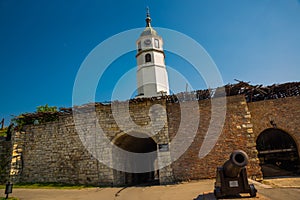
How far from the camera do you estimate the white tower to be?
21.0m

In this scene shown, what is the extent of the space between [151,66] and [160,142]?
1151 cm

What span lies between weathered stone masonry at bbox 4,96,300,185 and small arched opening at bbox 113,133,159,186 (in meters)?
0.25

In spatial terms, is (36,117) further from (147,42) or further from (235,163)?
(147,42)

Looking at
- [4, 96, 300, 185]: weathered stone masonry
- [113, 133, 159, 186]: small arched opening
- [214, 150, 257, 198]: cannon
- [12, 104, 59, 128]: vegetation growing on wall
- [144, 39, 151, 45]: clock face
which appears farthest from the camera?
[144, 39, 151, 45]: clock face

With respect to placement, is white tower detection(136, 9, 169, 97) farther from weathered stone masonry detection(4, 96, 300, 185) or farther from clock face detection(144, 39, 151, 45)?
weathered stone masonry detection(4, 96, 300, 185)

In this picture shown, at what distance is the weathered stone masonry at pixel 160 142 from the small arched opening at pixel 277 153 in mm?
777

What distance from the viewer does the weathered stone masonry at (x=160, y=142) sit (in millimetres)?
10891

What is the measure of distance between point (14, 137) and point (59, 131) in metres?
3.10

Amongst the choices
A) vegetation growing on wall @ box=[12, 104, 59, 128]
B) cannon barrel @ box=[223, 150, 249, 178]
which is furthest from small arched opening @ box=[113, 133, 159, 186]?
cannon barrel @ box=[223, 150, 249, 178]

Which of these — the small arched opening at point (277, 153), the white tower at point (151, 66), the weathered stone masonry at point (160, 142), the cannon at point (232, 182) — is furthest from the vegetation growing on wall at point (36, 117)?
the small arched opening at point (277, 153)

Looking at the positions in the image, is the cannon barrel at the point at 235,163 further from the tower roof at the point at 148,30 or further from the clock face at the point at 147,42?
the tower roof at the point at 148,30

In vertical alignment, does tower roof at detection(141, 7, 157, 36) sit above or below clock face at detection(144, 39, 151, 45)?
above

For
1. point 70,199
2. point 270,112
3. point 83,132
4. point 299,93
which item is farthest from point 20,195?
point 299,93

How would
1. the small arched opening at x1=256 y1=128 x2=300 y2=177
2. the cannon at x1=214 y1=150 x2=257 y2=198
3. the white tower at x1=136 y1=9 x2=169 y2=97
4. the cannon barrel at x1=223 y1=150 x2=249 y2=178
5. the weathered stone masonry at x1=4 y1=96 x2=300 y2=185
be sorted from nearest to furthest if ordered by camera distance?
the cannon barrel at x1=223 y1=150 x2=249 y2=178, the cannon at x1=214 y1=150 x2=257 y2=198, the weathered stone masonry at x1=4 y1=96 x2=300 y2=185, the small arched opening at x1=256 y1=128 x2=300 y2=177, the white tower at x1=136 y1=9 x2=169 y2=97
